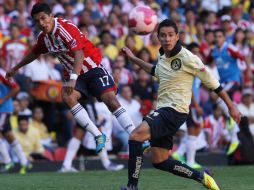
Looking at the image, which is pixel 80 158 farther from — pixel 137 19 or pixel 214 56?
pixel 137 19

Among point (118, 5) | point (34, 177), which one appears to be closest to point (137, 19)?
point (34, 177)

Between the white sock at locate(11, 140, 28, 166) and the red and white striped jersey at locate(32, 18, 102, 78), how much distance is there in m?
3.60

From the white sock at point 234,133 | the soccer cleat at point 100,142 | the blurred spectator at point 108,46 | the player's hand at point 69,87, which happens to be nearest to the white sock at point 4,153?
→ the soccer cleat at point 100,142

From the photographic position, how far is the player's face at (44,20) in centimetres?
1266

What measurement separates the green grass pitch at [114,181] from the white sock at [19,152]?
6.27ft

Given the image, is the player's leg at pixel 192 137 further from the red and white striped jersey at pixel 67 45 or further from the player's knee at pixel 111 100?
the red and white striped jersey at pixel 67 45

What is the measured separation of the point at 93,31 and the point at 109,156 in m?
4.41

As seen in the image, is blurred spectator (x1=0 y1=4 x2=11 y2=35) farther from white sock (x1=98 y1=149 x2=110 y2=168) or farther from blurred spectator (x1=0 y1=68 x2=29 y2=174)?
white sock (x1=98 y1=149 x2=110 y2=168)

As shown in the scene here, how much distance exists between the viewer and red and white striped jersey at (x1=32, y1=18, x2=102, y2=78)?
42.3 ft

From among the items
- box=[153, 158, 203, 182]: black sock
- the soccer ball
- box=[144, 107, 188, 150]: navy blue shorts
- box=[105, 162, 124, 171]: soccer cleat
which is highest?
the soccer ball

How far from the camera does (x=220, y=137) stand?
1980cm

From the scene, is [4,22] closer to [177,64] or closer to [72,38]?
[72,38]

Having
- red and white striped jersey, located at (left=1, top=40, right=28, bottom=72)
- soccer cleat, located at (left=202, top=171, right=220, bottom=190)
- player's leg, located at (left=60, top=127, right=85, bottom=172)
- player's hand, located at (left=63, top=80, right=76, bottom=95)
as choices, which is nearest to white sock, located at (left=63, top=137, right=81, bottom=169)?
player's leg, located at (left=60, top=127, right=85, bottom=172)

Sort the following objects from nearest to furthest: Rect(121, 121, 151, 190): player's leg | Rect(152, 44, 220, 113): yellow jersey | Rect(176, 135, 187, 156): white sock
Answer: Rect(121, 121, 151, 190): player's leg < Rect(152, 44, 220, 113): yellow jersey < Rect(176, 135, 187, 156): white sock
